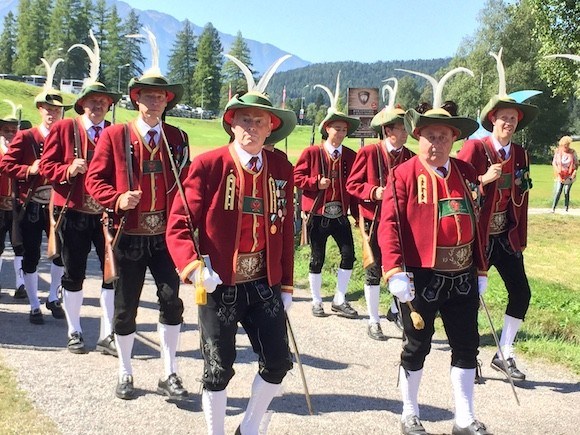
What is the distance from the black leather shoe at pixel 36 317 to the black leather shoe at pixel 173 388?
8.89 feet

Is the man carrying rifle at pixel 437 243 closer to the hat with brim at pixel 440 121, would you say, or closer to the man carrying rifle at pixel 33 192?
the hat with brim at pixel 440 121

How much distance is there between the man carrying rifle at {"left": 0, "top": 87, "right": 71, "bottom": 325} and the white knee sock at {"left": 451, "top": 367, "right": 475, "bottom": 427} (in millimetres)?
4937

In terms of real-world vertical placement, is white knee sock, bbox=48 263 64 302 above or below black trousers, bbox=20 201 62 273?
below

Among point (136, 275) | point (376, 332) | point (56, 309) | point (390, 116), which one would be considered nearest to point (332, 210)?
point (390, 116)

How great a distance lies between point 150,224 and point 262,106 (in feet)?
5.78

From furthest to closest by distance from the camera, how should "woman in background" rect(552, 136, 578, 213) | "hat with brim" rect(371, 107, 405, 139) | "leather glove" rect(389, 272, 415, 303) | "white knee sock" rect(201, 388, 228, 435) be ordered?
"woman in background" rect(552, 136, 578, 213), "hat with brim" rect(371, 107, 405, 139), "leather glove" rect(389, 272, 415, 303), "white knee sock" rect(201, 388, 228, 435)

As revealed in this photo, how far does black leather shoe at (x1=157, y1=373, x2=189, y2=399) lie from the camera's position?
16.6 ft

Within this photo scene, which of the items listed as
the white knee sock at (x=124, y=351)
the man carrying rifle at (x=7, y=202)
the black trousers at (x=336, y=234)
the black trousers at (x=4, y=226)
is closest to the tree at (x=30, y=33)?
the man carrying rifle at (x=7, y=202)

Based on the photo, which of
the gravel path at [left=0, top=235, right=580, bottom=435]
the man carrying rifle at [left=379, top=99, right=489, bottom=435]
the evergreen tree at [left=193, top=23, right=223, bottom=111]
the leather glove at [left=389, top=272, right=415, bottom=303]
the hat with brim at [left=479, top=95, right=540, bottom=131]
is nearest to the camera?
the leather glove at [left=389, top=272, right=415, bottom=303]

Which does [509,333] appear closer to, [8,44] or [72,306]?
[72,306]

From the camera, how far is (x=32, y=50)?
88625 mm

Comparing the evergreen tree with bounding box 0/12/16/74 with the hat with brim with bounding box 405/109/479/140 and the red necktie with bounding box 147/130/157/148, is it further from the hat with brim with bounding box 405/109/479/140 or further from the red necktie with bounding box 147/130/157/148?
the hat with brim with bounding box 405/109/479/140

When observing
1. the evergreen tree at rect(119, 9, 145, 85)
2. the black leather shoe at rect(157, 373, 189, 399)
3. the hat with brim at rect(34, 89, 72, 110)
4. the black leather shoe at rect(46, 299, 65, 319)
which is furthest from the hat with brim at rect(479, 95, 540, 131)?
the evergreen tree at rect(119, 9, 145, 85)

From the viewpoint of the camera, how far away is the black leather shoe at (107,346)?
615 centimetres
